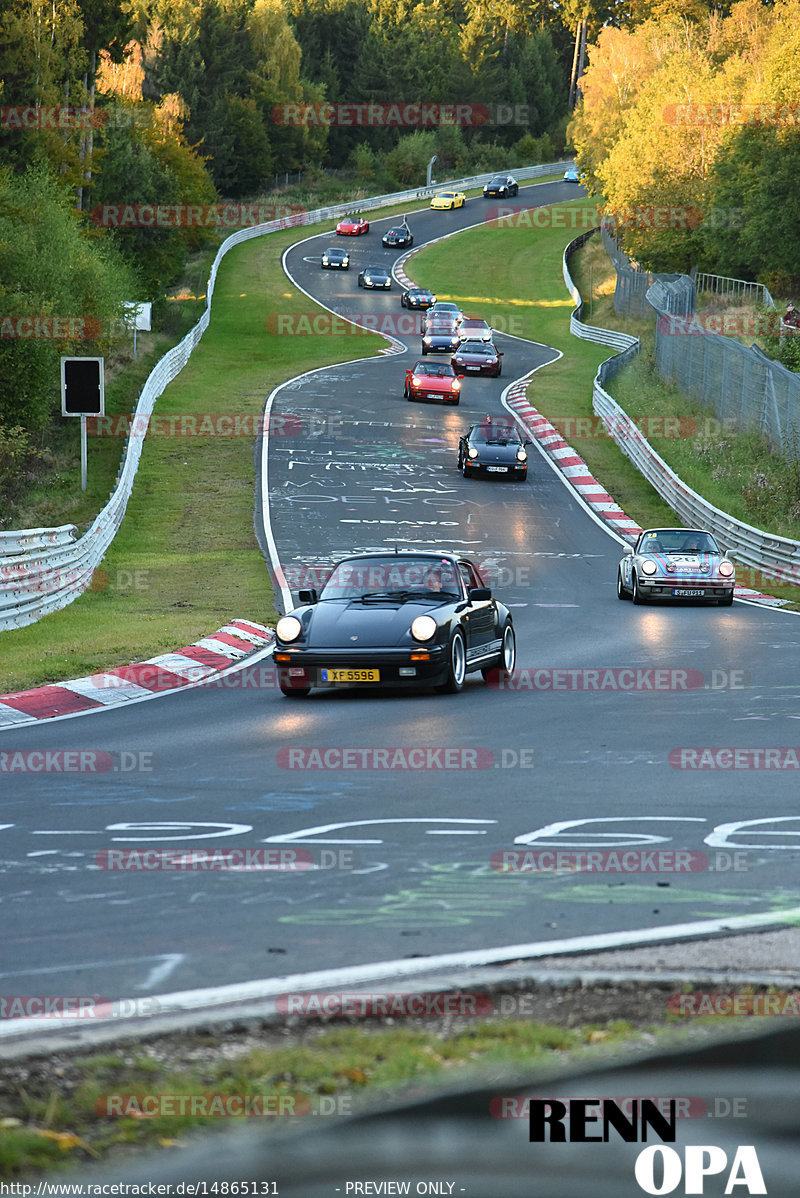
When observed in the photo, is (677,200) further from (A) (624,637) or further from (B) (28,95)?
(A) (624,637)

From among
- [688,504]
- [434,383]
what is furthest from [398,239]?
[688,504]

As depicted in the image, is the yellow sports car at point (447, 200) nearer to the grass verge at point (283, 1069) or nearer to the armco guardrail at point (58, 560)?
the armco guardrail at point (58, 560)

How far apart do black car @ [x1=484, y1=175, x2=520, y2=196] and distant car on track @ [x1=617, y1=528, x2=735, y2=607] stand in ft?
317

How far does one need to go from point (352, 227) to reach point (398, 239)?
19.5 ft

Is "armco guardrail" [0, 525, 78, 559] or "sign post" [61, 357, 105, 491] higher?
"sign post" [61, 357, 105, 491]

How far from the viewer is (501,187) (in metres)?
115

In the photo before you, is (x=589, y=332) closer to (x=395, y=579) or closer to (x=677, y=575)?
(x=677, y=575)

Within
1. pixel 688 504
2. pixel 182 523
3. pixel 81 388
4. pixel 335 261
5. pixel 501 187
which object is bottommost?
pixel 182 523

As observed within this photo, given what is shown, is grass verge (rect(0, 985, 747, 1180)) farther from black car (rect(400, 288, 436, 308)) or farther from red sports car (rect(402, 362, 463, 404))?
black car (rect(400, 288, 436, 308))

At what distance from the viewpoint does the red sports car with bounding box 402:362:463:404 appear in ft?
162

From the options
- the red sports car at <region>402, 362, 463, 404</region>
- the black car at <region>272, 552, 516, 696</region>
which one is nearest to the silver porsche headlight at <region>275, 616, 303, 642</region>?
the black car at <region>272, 552, 516, 696</region>

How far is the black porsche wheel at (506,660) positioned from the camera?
1564cm

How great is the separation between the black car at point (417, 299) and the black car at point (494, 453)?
33.9 metres

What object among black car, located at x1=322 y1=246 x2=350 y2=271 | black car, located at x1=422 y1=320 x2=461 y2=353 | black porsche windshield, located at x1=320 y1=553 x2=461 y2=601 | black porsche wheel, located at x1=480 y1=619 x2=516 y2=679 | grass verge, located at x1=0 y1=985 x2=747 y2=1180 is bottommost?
black porsche wheel, located at x1=480 y1=619 x2=516 y2=679
